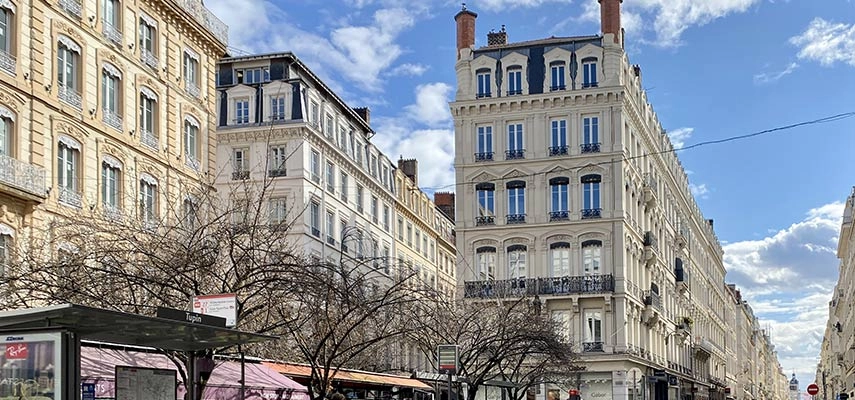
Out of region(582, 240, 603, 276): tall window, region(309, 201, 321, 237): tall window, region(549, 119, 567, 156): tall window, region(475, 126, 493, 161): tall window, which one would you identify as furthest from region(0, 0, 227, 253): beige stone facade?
region(582, 240, 603, 276): tall window

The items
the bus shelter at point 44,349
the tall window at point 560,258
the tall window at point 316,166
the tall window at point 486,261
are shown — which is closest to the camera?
the bus shelter at point 44,349

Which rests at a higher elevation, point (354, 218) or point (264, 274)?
point (354, 218)

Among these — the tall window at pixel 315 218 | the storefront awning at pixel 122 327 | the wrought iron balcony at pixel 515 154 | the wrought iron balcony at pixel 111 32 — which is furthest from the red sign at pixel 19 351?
the wrought iron balcony at pixel 515 154

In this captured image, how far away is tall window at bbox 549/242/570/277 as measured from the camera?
183 feet

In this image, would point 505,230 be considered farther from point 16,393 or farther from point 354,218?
point 16,393

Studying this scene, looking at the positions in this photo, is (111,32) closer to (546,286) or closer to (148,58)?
(148,58)

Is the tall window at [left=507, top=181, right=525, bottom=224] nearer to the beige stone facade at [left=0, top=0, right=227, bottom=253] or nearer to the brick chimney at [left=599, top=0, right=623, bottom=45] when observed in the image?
the brick chimney at [left=599, top=0, right=623, bottom=45]

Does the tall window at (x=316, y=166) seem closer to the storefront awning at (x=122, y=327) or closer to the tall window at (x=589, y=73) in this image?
the tall window at (x=589, y=73)

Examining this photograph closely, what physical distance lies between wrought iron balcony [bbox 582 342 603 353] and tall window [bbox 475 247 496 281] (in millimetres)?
5765

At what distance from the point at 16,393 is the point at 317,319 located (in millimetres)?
11251

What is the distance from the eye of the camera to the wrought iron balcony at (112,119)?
97.5 feet

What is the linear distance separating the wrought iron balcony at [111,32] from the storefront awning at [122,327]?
17.5m

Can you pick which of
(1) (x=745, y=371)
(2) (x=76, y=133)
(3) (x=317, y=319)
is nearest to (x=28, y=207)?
(2) (x=76, y=133)

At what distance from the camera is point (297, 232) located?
1962 inches
